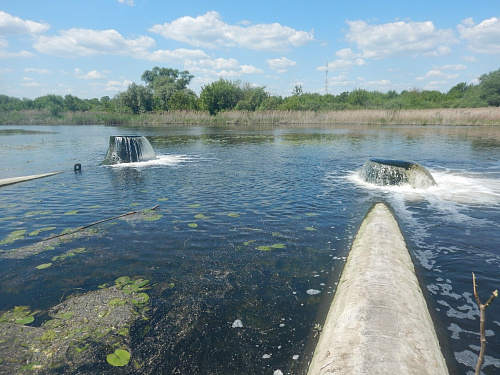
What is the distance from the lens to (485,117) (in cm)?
4538

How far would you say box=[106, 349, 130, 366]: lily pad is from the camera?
372cm

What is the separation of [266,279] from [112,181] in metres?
9.98

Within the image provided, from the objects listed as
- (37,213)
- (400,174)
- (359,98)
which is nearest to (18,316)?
(37,213)

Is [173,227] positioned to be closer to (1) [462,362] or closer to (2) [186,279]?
(2) [186,279]

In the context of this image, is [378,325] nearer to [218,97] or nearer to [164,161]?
[164,161]

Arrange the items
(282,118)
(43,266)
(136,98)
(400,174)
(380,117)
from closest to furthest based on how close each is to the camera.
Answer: (43,266), (400,174), (380,117), (282,118), (136,98)

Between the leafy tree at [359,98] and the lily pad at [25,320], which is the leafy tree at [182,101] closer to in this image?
the leafy tree at [359,98]

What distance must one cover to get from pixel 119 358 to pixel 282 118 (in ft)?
186

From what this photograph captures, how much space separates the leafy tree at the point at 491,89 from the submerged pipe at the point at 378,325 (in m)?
71.2

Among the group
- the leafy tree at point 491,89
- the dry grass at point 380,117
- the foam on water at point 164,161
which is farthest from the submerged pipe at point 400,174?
the leafy tree at point 491,89

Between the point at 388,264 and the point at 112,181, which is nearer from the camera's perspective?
the point at 388,264

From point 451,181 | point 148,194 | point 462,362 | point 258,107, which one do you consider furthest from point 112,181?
point 258,107

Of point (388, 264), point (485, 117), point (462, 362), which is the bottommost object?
point (462, 362)

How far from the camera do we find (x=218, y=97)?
7719 cm
